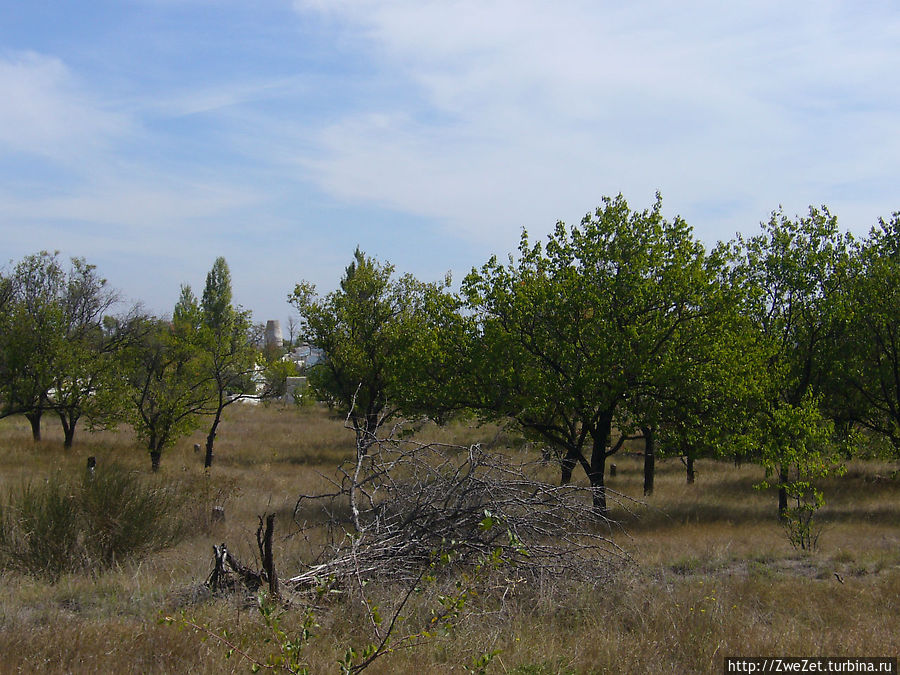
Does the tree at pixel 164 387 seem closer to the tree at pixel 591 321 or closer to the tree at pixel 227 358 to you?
the tree at pixel 227 358

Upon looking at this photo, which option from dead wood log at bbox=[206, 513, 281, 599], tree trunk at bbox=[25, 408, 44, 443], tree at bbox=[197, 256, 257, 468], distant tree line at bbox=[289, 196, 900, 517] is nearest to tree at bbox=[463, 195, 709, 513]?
distant tree line at bbox=[289, 196, 900, 517]

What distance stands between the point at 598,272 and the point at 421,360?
456 cm

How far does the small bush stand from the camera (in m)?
7.80

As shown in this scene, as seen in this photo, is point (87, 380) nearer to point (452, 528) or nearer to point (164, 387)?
point (164, 387)

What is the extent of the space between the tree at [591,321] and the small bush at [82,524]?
777 centimetres

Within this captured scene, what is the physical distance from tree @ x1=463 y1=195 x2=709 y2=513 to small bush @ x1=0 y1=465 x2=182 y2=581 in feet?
25.5

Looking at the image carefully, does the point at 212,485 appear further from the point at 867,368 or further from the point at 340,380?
the point at 867,368

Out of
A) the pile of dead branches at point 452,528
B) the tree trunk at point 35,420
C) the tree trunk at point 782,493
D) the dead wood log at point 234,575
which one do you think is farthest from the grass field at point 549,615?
the tree trunk at point 35,420

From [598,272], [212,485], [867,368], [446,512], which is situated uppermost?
[598,272]

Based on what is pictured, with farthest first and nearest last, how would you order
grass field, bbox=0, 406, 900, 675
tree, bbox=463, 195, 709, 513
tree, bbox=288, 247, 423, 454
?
tree, bbox=288, 247, 423, 454 < tree, bbox=463, 195, 709, 513 < grass field, bbox=0, 406, 900, 675

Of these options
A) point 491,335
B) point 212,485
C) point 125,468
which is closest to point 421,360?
point 491,335

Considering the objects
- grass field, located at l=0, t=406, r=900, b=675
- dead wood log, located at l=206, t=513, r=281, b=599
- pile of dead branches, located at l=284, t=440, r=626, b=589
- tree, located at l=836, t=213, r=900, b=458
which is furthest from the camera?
tree, located at l=836, t=213, r=900, b=458

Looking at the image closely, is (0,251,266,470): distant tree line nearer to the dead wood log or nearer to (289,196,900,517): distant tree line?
(289,196,900,517): distant tree line

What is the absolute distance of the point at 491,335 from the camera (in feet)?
49.3
